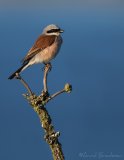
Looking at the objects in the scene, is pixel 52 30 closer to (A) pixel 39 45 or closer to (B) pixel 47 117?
(A) pixel 39 45

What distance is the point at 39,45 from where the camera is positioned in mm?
5645

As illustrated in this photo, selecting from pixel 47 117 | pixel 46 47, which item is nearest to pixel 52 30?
pixel 46 47

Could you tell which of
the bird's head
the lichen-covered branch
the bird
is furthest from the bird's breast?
the lichen-covered branch

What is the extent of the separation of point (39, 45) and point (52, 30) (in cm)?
30

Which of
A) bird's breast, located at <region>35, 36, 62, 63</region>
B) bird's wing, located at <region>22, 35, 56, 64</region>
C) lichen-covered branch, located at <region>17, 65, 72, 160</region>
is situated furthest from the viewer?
bird's breast, located at <region>35, 36, 62, 63</region>

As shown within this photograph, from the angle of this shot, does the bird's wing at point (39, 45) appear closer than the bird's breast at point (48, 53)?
Yes

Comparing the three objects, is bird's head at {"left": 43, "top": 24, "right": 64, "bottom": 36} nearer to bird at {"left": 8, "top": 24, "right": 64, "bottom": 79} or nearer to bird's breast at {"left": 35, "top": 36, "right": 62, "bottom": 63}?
bird at {"left": 8, "top": 24, "right": 64, "bottom": 79}

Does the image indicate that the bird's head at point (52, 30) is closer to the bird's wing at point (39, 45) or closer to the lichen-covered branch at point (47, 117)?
the bird's wing at point (39, 45)

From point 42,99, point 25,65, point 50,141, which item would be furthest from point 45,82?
point 25,65

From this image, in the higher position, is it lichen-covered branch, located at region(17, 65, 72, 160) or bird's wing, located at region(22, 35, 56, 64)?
bird's wing, located at region(22, 35, 56, 64)

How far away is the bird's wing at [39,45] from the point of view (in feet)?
18.0

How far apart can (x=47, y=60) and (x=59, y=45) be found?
32 cm

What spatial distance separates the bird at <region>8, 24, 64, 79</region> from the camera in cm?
557

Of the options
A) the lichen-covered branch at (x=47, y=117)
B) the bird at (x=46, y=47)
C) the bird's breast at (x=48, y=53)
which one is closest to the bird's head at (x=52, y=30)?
the bird at (x=46, y=47)
